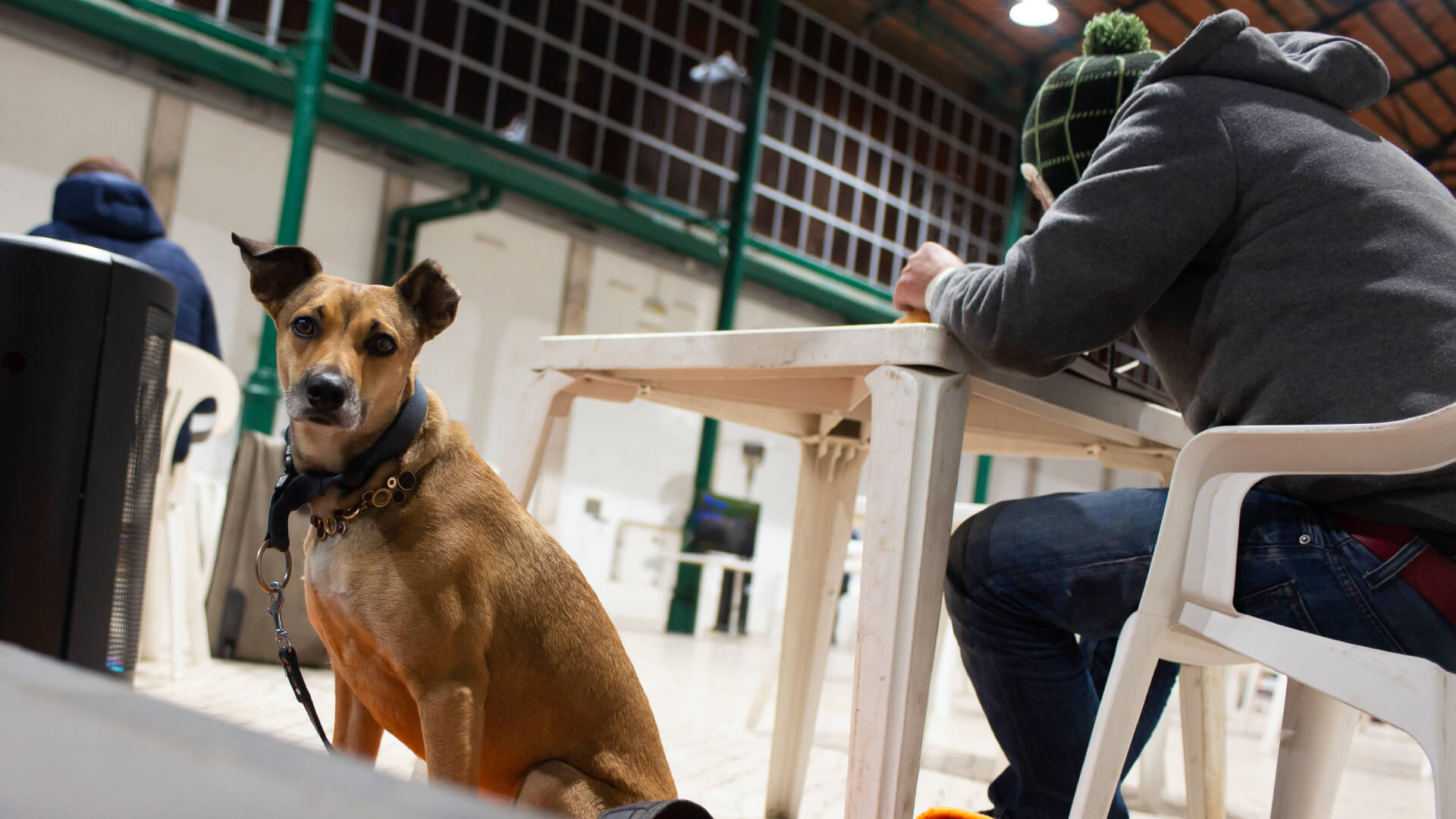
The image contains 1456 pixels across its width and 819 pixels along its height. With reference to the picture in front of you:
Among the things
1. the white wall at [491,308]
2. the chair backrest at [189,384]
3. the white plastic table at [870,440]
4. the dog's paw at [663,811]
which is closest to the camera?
the dog's paw at [663,811]

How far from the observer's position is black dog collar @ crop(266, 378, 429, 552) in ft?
3.67

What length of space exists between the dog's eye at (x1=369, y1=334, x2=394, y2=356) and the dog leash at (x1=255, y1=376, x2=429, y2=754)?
74mm

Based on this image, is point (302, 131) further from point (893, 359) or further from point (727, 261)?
point (893, 359)

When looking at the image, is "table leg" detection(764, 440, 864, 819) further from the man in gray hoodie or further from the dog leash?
the dog leash

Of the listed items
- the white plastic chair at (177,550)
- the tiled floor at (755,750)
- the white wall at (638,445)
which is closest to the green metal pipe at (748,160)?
the white wall at (638,445)

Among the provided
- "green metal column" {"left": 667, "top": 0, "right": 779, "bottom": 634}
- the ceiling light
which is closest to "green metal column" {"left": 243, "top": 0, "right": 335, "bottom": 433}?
"green metal column" {"left": 667, "top": 0, "right": 779, "bottom": 634}

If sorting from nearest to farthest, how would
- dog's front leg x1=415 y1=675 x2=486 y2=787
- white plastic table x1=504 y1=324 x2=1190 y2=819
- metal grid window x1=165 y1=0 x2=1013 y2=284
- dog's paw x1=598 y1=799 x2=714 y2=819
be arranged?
1. dog's paw x1=598 y1=799 x2=714 y2=819
2. dog's front leg x1=415 y1=675 x2=486 y2=787
3. white plastic table x1=504 y1=324 x2=1190 y2=819
4. metal grid window x1=165 y1=0 x2=1013 y2=284

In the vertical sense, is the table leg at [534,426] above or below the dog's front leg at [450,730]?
above

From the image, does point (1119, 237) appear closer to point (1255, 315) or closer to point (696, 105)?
point (1255, 315)

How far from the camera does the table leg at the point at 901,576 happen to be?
3.84 feet

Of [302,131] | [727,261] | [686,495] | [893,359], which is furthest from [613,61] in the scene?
[893,359]

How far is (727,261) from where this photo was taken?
919 cm

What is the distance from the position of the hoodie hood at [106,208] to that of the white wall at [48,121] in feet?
14.0

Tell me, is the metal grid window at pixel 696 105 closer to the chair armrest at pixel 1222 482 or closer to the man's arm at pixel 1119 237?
the man's arm at pixel 1119 237
